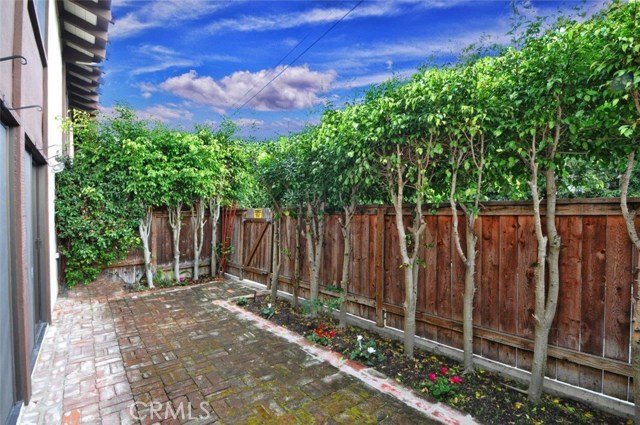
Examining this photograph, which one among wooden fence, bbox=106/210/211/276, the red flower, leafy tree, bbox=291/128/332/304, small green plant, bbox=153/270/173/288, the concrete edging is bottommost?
small green plant, bbox=153/270/173/288

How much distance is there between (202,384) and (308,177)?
8.66 ft

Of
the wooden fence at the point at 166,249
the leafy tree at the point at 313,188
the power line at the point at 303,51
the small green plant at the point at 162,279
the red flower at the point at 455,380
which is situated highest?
the power line at the point at 303,51

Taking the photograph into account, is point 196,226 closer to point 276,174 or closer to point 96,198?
point 96,198

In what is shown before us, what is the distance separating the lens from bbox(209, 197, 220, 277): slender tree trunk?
24.7 ft

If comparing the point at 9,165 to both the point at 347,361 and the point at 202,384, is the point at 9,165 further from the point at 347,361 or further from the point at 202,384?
the point at 347,361

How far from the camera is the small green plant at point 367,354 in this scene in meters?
3.28

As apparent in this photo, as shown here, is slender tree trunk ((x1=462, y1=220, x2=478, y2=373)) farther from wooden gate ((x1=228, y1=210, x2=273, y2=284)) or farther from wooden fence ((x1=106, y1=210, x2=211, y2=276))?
wooden fence ((x1=106, y1=210, x2=211, y2=276))

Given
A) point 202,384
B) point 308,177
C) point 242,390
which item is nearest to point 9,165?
point 202,384

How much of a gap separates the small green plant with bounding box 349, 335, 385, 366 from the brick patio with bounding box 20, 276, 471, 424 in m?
0.29

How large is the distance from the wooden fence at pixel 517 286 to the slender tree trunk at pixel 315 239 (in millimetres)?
503

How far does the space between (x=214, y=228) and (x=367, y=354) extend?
5.40 metres

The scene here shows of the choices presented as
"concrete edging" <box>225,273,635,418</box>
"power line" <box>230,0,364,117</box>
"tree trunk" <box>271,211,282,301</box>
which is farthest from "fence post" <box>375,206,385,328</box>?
"power line" <box>230,0,364,117</box>

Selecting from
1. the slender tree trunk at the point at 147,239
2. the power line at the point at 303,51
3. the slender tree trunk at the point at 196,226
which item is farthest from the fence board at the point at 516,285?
the power line at the point at 303,51

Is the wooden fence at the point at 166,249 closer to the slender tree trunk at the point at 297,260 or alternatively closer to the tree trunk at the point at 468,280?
the slender tree trunk at the point at 297,260
